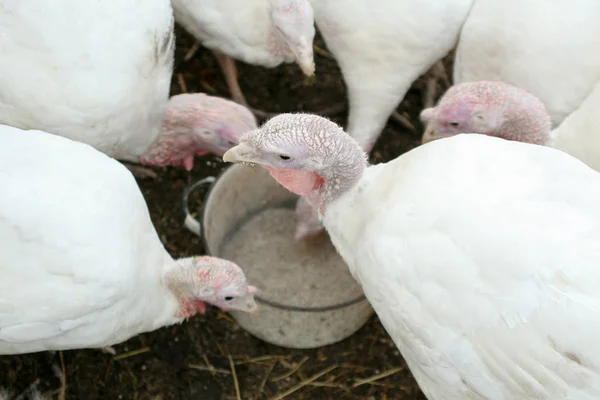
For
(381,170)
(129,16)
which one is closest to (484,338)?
(381,170)

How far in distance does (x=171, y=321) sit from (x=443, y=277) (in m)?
1.10

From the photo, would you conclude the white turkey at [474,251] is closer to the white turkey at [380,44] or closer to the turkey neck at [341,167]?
the turkey neck at [341,167]

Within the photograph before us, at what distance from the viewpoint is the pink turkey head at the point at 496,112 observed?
2236 mm

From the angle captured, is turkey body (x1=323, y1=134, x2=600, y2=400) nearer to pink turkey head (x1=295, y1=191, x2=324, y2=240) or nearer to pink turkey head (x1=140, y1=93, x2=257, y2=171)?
pink turkey head (x1=295, y1=191, x2=324, y2=240)

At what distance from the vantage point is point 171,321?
2393 millimetres

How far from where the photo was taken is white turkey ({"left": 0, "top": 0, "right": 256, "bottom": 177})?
2.15m

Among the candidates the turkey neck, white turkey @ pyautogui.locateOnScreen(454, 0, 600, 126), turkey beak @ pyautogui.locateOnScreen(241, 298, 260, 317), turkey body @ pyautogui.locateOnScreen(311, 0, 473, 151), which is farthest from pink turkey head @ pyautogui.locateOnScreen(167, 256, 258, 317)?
white turkey @ pyautogui.locateOnScreen(454, 0, 600, 126)

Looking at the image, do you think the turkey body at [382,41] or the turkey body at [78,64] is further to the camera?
the turkey body at [382,41]

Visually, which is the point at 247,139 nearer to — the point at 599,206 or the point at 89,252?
the point at 89,252

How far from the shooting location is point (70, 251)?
1913 mm

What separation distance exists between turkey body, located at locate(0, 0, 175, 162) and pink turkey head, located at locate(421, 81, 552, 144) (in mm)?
1070

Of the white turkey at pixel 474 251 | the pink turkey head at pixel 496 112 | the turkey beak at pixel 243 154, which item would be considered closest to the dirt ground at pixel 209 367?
the white turkey at pixel 474 251

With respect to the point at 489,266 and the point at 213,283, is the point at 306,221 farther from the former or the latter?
the point at 489,266

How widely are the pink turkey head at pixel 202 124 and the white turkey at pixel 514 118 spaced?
761 mm
